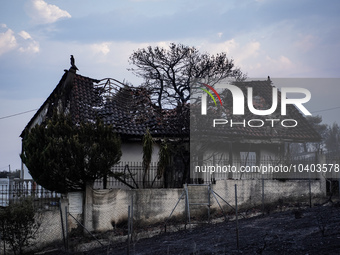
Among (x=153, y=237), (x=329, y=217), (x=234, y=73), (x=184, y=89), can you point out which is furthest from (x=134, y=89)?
(x=329, y=217)

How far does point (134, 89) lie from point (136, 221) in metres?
9.71

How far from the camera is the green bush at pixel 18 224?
47.3ft

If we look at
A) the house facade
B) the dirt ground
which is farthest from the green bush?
the house facade

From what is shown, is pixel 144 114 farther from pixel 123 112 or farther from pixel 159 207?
pixel 159 207

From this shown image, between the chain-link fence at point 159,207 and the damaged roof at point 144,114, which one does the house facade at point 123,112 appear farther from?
the chain-link fence at point 159,207

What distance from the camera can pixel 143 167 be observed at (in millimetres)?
19969

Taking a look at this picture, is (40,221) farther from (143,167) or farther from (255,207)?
(255,207)

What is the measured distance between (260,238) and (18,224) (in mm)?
7368

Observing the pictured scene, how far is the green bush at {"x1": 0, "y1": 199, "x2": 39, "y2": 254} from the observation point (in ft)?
47.3

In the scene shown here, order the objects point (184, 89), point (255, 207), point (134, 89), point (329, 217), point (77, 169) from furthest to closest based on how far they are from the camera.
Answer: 1. point (184, 89)
2. point (134, 89)
3. point (255, 207)
4. point (77, 169)
5. point (329, 217)

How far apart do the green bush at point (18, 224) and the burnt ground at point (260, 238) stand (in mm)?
1891

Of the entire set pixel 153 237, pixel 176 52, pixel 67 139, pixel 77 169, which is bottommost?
pixel 153 237

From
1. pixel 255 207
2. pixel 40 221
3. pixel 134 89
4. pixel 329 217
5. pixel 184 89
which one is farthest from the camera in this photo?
pixel 184 89

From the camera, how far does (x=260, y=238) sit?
1286 cm
